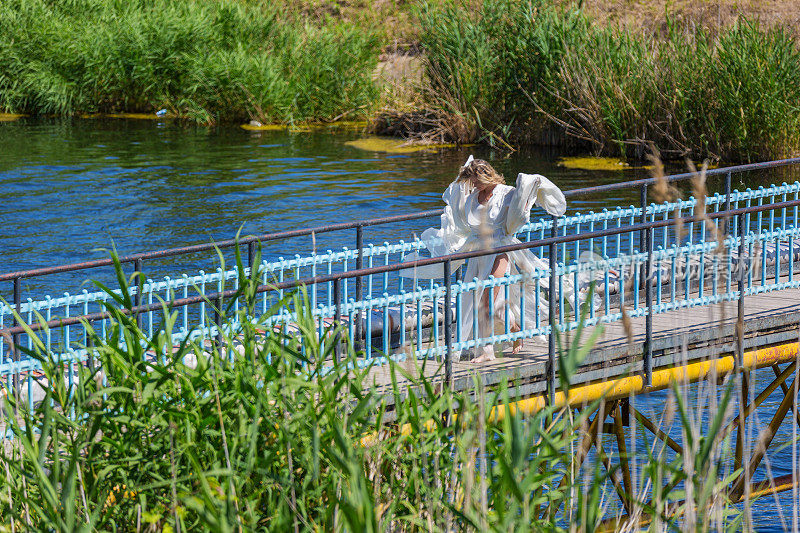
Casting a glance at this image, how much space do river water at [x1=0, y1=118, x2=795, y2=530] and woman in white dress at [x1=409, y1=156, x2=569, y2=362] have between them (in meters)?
5.23

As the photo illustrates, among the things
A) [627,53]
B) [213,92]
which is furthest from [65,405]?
[213,92]

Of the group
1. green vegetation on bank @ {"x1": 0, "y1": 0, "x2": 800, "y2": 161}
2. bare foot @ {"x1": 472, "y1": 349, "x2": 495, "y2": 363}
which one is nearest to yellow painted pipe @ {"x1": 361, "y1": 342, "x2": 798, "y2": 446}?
bare foot @ {"x1": 472, "y1": 349, "x2": 495, "y2": 363}

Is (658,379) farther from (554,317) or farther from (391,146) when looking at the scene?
(391,146)

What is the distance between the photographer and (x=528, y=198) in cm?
725

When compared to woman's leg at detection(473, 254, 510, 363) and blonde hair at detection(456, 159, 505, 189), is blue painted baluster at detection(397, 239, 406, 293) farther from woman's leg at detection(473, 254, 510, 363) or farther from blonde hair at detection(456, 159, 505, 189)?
blonde hair at detection(456, 159, 505, 189)

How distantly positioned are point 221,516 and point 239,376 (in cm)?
104

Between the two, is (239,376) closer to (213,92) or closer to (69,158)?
(69,158)

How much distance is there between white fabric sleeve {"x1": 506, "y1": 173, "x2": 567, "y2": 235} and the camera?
721 centimetres

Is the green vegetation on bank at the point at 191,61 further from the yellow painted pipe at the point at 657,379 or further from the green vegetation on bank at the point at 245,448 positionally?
the green vegetation on bank at the point at 245,448

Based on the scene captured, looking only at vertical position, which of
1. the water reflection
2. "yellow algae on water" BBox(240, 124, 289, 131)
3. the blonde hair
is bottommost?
the water reflection

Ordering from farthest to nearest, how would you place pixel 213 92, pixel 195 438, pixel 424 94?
pixel 213 92
pixel 424 94
pixel 195 438

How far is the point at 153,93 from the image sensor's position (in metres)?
28.7

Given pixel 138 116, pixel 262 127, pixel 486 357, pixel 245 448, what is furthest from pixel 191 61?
pixel 245 448

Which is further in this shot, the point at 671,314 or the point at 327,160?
the point at 327,160
